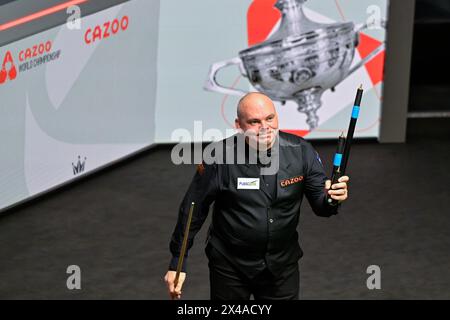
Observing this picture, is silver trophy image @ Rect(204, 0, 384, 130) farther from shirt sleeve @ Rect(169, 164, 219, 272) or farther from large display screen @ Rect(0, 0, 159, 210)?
shirt sleeve @ Rect(169, 164, 219, 272)

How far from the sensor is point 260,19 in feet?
22.7

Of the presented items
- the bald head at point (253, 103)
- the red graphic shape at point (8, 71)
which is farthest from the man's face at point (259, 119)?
the red graphic shape at point (8, 71)

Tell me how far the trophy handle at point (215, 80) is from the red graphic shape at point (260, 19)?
191 millimetres

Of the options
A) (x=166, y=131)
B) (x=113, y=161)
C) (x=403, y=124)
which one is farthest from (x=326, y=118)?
(x=113, y=161)

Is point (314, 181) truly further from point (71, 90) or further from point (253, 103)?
point (71, 90)

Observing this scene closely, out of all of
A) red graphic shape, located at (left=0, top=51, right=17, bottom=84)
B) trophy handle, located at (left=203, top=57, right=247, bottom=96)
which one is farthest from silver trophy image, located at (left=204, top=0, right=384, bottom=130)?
red graphic shape, located at (left=0, top=51, right=17, bottom=84)

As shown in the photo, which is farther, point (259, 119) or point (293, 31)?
point (293, 31)

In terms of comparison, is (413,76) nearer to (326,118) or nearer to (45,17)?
(326,118)

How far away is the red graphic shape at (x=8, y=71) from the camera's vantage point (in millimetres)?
5496

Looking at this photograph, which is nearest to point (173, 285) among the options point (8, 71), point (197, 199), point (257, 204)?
point (197, 199)

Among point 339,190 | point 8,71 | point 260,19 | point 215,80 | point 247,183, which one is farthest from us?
point 215,80

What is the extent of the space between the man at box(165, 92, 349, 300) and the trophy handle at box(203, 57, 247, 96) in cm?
368

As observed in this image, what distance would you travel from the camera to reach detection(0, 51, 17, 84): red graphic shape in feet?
18.0

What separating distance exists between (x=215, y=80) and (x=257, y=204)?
12.5 ft
